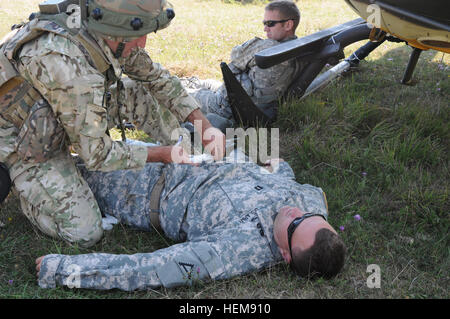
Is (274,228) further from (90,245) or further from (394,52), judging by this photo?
(394,52)

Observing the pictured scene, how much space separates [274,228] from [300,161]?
1319 millimetres

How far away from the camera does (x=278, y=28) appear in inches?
175

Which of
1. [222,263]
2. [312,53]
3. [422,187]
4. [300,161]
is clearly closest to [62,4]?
[222,263]

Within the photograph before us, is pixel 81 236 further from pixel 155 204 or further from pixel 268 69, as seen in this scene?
pixel 268 69

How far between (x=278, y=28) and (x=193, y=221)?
8.00ft

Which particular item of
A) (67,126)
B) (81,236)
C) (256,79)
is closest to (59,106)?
(67,126)

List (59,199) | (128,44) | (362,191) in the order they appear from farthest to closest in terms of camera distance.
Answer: (362,191)
(59,199)
(128,44)

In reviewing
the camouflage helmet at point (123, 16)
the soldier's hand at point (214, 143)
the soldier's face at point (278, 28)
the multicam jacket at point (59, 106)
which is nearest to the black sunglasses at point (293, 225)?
the soldier's hand at point (214, 143)

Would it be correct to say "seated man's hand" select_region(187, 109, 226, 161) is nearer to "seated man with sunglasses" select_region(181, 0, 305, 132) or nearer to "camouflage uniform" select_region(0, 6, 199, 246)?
"camouflage uniform" select_region(0, 6, 199, 246)

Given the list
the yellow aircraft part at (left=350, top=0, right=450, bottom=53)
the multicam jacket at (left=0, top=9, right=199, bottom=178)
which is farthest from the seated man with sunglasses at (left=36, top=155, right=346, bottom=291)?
the yellow aircraft part at (left=350, top=0, right=450, bottom=53)

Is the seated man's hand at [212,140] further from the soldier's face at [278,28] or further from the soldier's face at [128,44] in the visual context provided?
the soldier's face at [278,28]

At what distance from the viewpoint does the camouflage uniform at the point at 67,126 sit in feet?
8.41

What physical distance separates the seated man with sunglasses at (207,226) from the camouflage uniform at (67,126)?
9.7 inches

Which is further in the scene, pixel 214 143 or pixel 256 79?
pixel 256 79
